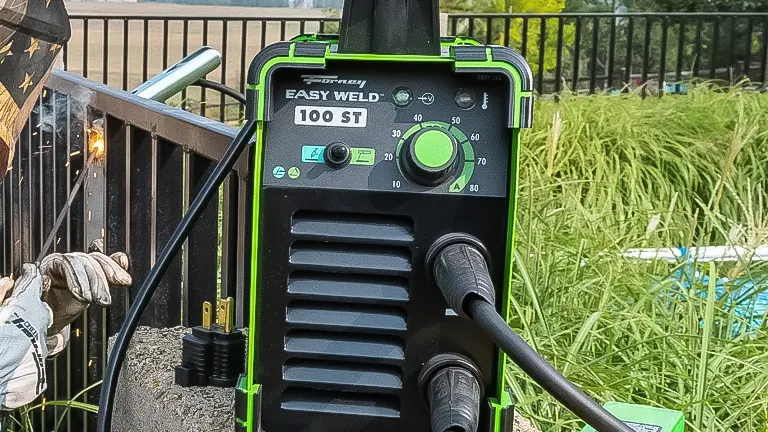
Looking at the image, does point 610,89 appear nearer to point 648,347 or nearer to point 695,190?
point 695,190

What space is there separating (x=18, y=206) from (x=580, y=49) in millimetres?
5954

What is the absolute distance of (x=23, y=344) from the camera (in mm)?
2025

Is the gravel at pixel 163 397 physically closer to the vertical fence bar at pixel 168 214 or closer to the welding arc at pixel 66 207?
the vertical fence bar at pixel 168 214

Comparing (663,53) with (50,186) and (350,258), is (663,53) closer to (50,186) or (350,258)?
(50,186)

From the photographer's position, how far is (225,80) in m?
8.04

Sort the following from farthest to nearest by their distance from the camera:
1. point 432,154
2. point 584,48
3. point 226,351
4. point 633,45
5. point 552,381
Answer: point 584,48 → point 633,45 → point 226,351 → point 432,154 → point 552,381

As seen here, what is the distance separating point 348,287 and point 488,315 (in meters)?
0.21

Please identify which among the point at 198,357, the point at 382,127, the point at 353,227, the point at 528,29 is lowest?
the point at 198,357

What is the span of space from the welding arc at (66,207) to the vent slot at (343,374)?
1.57 meters

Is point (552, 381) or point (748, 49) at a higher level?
point (748, 49)

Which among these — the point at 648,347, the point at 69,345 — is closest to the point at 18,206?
the point at 69,345

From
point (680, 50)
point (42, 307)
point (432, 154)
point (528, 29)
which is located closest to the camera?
point (432, 154)

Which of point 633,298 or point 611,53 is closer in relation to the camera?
point 633,298

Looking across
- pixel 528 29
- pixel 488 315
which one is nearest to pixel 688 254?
pixel 488 315
